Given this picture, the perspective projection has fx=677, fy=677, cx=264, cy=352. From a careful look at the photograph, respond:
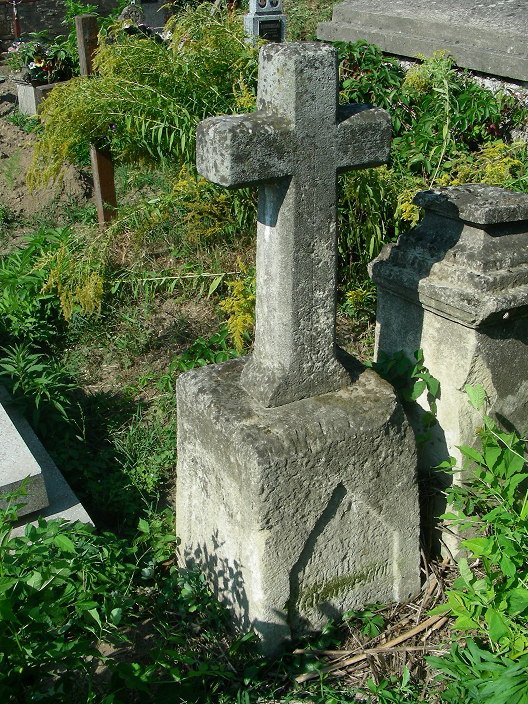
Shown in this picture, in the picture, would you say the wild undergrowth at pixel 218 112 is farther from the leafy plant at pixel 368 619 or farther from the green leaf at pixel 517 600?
the green leaf at pixel 517 600

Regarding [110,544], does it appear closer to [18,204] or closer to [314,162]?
[314,162]

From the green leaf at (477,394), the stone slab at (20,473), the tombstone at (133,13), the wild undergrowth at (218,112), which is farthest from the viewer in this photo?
the tombstone at (133,13)

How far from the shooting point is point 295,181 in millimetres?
1935

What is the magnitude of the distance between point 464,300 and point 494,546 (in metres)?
0.80

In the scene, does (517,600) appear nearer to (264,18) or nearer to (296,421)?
(296,421)

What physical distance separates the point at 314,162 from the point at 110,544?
150 centimetres

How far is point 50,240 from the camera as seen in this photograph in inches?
189

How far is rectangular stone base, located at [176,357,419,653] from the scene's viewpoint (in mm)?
2088

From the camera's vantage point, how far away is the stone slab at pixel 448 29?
4.95 metres

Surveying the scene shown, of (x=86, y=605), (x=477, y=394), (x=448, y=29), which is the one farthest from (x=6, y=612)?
(x=448, y=29)

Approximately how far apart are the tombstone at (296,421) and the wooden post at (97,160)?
2975mm

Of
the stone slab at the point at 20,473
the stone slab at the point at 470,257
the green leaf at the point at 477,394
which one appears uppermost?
the stone slab at the point at 470,257

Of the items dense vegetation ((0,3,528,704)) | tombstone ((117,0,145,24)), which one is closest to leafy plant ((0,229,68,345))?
dense vegetation ((0,3,528,704))

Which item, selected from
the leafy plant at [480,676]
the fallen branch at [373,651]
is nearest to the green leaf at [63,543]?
the fallen branch at [373,651]
